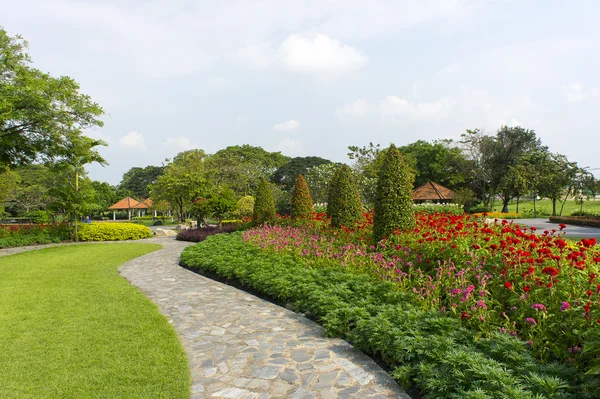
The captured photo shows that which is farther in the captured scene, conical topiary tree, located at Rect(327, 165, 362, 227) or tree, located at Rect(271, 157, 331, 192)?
tree, located at Rect(271, 157, 331, 192)

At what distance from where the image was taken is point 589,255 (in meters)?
4.75

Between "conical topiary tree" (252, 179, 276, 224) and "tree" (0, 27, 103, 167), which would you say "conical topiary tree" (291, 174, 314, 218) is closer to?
"conical topiary tree" (252, 179, 276, 224)

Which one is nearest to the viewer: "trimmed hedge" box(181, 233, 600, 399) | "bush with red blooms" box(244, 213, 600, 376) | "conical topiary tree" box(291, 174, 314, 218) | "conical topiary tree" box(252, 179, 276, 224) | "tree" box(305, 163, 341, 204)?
"trimmed hedge" box(181, 233, 600, 399)

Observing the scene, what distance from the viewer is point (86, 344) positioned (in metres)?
4.35

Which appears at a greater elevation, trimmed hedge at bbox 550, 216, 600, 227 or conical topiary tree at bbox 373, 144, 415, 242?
conical topiary tree at bbox 373, 144, 415, 242

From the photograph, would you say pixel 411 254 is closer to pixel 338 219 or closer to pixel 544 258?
pixel 544 258

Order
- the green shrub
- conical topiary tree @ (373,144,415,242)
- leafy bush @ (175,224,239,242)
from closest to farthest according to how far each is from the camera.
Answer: conical topiary tree @ (373,144,415,242), leafy bush @ (175,224,239,242), the green shrub

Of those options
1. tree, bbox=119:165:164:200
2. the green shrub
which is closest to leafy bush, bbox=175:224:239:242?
the green shrub

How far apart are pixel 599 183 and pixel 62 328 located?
36128 millimetres

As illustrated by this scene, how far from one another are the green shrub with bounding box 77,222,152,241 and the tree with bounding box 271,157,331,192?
95.4ft

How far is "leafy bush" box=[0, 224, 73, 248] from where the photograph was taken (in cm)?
1634

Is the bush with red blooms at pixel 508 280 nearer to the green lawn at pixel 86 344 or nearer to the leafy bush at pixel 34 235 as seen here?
the green lawn at pixel 86 344

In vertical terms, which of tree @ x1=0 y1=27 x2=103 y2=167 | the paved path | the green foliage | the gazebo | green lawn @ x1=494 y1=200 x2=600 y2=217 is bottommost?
the paved path

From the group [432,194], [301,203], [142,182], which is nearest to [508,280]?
[301,203]
